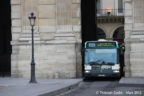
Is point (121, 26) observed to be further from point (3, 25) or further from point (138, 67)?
point (138, 67)

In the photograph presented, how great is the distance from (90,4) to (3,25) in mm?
8688

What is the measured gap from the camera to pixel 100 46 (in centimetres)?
2847

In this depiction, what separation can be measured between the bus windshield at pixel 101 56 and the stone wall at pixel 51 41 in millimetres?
1172

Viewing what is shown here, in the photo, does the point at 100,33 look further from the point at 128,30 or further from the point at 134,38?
the point at 134,38

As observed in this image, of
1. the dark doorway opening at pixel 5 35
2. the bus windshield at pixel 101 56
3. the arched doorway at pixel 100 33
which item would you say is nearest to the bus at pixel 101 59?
the bus windshield at pixel 101 56

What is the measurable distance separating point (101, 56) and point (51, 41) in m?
3.68

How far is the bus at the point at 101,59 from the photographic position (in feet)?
92.0

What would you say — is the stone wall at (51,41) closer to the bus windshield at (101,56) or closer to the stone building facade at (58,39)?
the stone building facade at (58,39)

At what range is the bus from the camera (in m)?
Answer: 28.0

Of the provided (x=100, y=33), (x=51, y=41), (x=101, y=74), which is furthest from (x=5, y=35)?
(x=100, y=33)

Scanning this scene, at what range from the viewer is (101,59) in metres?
28.2

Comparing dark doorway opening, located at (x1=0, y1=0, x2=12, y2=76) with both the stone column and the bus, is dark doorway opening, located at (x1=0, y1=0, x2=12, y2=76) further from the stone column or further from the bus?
the stone column

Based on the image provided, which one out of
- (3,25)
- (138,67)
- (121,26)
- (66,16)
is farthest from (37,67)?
(121,26)

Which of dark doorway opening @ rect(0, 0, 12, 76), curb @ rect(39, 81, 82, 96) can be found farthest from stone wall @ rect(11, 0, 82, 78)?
dark doorway opening @ rect(0, 0, 12, 76)
